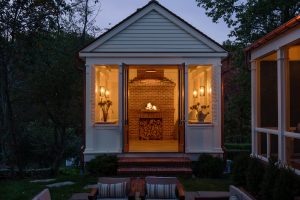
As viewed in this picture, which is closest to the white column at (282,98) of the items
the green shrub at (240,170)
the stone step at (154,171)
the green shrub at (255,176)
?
the green shrub at (255,176)

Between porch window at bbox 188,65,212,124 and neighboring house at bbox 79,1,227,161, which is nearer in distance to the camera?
neighboring house at bbox 79,1,227,161

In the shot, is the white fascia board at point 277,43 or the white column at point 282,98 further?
the white column at point 282,98

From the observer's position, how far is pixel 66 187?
12.0m

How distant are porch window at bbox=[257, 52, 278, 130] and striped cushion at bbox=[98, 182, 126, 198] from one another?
4.47 m

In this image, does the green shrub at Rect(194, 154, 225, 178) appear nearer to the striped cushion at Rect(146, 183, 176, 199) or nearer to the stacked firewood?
the striped cushion at Rect(146, 183, 176, 199)

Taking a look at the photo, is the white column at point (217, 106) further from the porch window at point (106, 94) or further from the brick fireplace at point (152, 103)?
the brick fireplace at point (152, 103)

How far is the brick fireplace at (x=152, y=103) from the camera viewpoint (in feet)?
63.5

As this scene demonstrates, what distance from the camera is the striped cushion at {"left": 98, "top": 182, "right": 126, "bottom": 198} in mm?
8781

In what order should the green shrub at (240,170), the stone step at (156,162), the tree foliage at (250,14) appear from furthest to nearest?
the tree foliage at (250,14), the stone step at (156,162), the green shrub at (240,170)

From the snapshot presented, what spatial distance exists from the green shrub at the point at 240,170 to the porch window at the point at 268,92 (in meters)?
1.88

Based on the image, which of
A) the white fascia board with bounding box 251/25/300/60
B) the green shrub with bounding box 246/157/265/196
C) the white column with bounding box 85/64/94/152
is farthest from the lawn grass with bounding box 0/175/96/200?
the white fascia board with bounding box 251/25/300/60

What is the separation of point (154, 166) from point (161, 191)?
5.26 m

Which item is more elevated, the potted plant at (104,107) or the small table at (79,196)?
the potted plant at (104,107)

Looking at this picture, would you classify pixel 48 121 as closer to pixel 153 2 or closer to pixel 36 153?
pixel 36 153
